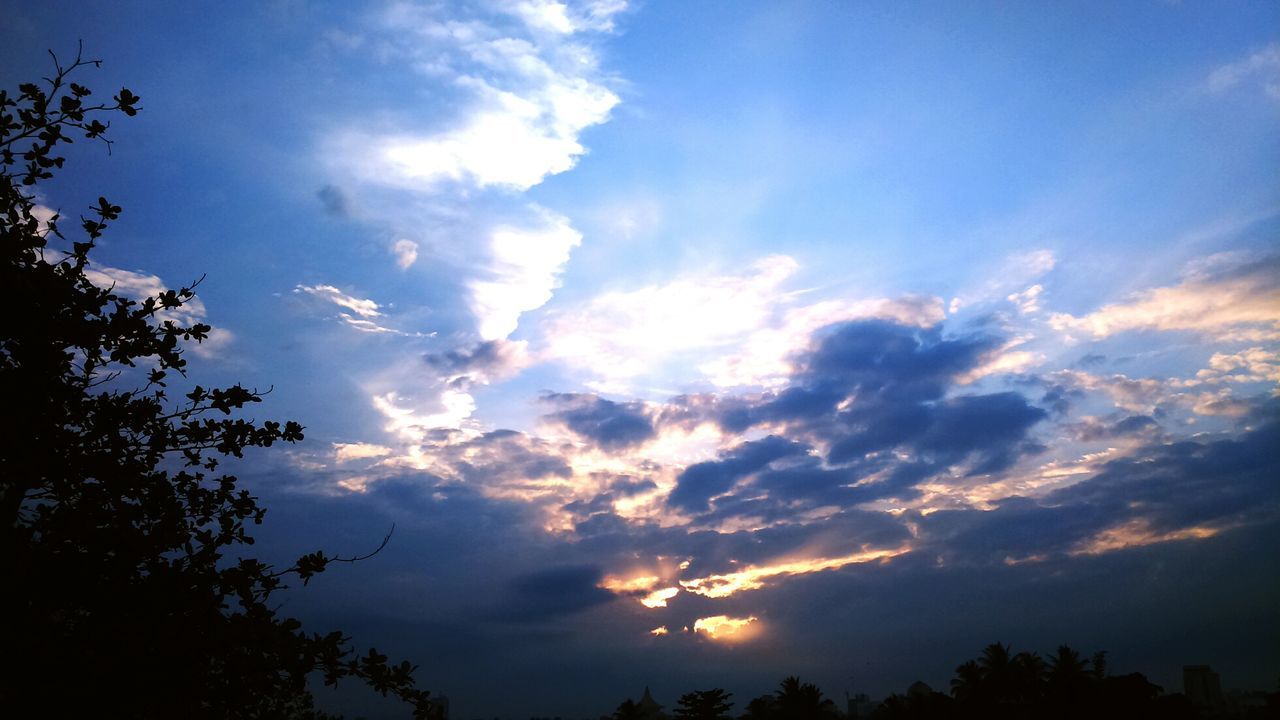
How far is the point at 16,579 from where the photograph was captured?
638 cm

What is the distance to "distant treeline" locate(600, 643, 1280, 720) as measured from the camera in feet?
197

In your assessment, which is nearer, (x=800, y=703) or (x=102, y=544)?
(x=102, y=544)

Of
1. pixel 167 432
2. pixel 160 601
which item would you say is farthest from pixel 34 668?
pixel 167 432

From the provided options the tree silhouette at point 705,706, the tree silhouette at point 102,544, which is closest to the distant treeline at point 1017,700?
the tree silhouette at point 705,706

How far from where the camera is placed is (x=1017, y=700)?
72938mm

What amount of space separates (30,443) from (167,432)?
1478 mm

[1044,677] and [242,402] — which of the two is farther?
[1044,677]

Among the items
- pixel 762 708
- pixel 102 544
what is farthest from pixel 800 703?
pixel 102 544

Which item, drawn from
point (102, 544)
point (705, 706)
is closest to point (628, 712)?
point (705, 706)

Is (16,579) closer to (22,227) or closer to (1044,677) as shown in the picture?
(22,227)

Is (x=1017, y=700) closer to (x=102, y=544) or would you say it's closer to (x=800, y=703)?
(x=800, y=703)

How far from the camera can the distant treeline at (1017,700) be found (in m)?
60.1

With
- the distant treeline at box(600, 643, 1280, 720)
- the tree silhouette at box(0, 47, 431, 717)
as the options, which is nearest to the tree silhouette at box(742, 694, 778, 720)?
the distant treeline at box(600, 643, 1280, 720)

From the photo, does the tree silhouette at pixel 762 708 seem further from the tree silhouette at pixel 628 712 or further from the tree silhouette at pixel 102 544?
the tree silhouette at pixel 102 544
